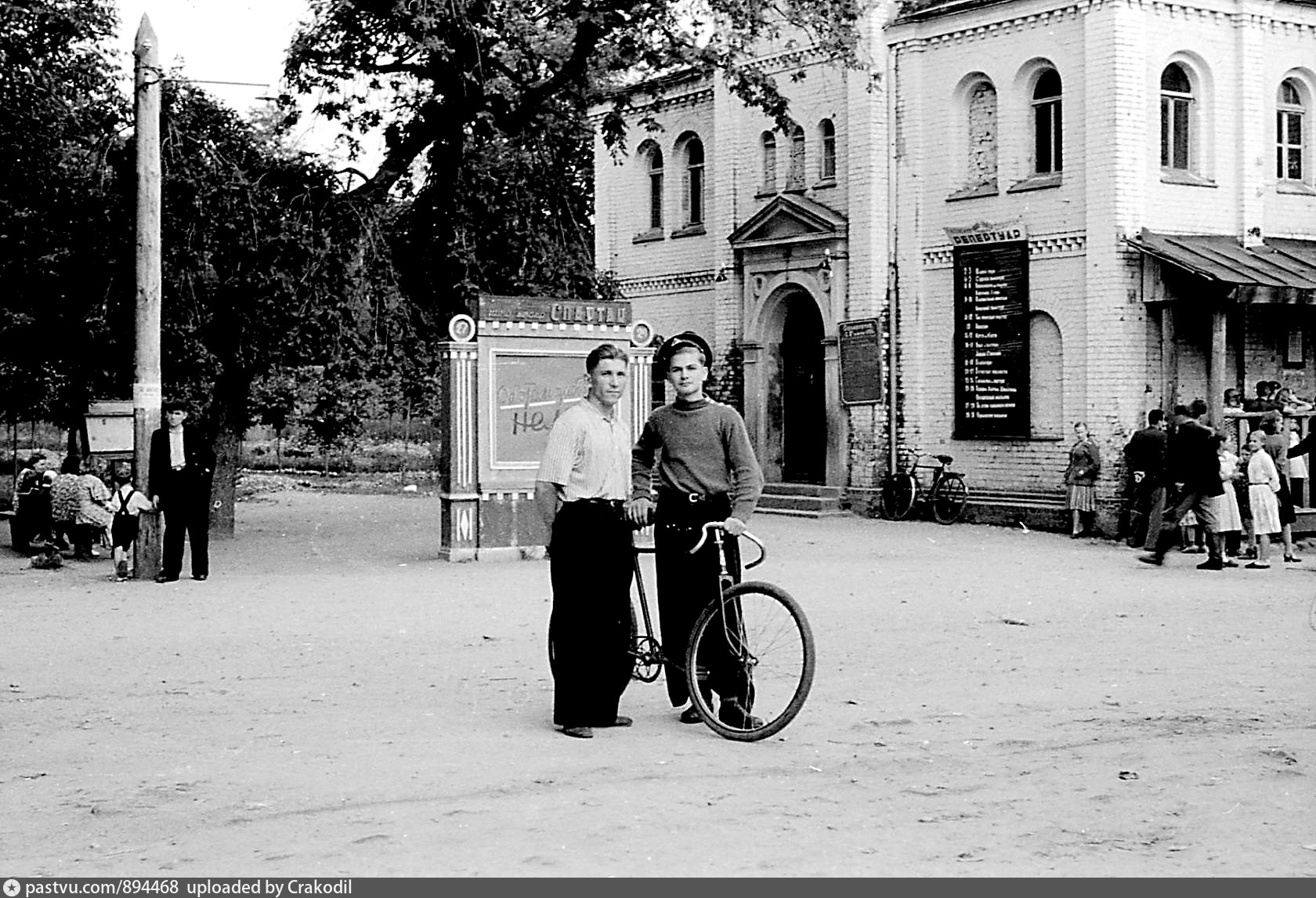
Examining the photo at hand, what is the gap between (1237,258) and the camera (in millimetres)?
24922

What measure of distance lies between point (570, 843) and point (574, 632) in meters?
2.70

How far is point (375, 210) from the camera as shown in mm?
23484

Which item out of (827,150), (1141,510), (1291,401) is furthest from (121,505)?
(1291,401)

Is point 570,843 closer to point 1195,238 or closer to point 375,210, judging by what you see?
point 375,210

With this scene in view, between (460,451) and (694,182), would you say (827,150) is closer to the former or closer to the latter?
(694,182)

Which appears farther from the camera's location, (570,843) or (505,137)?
(505,137)

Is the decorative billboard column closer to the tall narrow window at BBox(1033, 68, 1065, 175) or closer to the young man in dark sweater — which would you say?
the young man in dark sweater

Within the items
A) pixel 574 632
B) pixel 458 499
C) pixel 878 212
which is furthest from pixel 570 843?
pixel 878 212

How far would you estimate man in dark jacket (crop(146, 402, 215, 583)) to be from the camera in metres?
17.8

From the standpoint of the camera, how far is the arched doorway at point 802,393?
99.7 ft

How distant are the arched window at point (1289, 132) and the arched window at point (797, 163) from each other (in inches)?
304

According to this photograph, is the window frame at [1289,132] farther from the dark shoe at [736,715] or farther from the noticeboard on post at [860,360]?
the dark shoe at [736,715]

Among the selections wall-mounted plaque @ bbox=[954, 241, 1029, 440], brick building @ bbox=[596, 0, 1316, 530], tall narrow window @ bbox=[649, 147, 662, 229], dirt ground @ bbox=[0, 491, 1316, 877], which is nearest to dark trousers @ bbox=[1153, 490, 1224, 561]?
dirt ground @ bbox=[0, 491, 1316, 877]

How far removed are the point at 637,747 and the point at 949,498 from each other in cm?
1925
